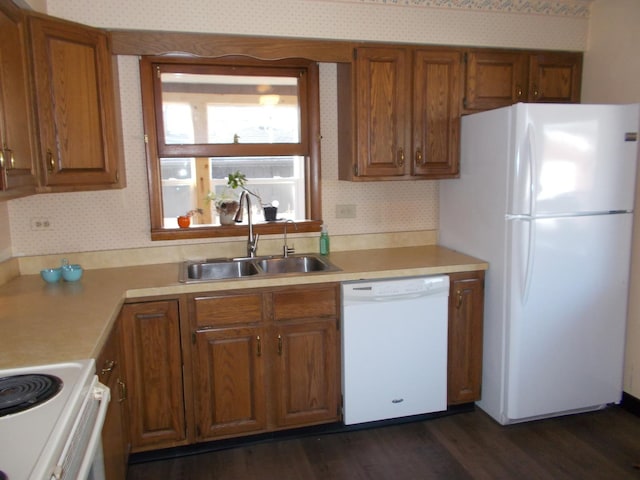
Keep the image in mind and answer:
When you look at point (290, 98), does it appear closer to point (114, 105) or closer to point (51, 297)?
point (114, 105)

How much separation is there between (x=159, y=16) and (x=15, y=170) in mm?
1167

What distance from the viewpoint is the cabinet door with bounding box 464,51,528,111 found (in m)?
3.04

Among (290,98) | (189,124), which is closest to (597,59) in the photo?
(290,98)

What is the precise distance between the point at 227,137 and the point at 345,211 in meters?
0.89

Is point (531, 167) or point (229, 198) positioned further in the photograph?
point (229, 198)

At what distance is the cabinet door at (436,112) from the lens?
297cm

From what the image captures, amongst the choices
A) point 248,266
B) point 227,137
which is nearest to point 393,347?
point 248,266

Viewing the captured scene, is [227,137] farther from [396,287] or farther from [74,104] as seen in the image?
[396,287]

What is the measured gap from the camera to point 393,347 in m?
2.71

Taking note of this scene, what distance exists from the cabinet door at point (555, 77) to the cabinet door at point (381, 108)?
88 cm

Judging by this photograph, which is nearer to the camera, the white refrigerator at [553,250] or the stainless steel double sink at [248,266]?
the white refrigerator at [553,250]

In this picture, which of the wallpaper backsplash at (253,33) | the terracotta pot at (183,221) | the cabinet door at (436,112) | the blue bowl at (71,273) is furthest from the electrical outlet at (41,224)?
the cabinet door at (436,112)

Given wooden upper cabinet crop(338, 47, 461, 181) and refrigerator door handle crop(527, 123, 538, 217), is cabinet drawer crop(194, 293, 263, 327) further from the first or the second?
refrigerator door handle crop(527, 123, 538, 217)

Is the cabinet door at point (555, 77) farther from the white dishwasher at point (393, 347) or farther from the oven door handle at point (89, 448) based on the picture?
the oven door handle at point (89, 448)
